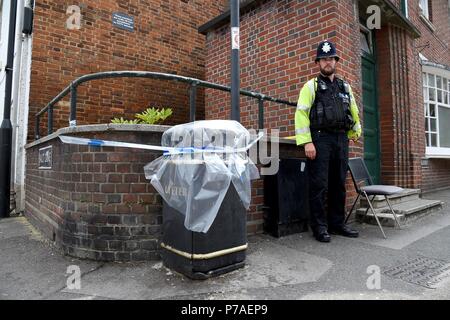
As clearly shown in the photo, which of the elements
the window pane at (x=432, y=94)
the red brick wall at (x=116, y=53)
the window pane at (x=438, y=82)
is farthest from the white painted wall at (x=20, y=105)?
the window pane at (x=438, y=82)

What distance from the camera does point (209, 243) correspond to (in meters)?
2.71

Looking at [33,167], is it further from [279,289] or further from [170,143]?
[279,289]

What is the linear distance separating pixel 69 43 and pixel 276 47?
145 inches

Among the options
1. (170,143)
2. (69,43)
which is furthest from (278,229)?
(69,43)

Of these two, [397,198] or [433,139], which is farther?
[433,139]

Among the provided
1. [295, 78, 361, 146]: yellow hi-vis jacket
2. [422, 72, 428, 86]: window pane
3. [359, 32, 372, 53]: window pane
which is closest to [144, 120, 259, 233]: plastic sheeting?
[295, 78, 361, 146]: yellow hi-vis jacket

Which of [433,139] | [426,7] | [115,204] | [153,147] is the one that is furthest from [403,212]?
[426,7]

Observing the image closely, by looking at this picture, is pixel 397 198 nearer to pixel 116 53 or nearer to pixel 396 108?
pixel 396 108

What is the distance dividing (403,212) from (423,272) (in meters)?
1.95

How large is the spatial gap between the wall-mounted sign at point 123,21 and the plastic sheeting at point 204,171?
4573 mm

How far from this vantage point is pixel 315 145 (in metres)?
3.91

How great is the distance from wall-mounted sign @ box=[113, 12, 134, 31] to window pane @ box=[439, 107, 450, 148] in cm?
776

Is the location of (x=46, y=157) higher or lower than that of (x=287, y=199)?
higher
